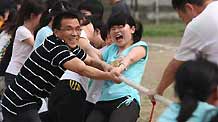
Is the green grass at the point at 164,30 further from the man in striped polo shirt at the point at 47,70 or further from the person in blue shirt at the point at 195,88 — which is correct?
the person in blue shirt at the point at 195,88

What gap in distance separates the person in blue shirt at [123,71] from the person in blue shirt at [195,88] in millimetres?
2265

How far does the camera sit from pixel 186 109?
3.48 metres

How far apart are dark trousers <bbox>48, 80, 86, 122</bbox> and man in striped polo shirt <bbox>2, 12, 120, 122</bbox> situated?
1.25 ft

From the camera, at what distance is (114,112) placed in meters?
5.90

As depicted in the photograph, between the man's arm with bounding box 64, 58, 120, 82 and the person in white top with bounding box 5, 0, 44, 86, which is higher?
the man's arm with bounding box 64, 58, 120, 82

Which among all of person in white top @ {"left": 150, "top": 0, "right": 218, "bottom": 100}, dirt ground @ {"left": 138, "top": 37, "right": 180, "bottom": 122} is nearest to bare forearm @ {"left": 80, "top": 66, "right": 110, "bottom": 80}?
person in white top @ {"left": 150, "top": 0, "right": 218, "bottom": 100}

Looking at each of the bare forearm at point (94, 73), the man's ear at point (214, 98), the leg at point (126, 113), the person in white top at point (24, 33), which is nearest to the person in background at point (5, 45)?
the person in white top at point (24, 33)

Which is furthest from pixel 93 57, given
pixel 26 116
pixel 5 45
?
pixel 5 45

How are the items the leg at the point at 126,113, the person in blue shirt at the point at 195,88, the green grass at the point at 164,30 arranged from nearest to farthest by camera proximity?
the person in blue shirt at the point at 195,88, the leg at the point at 126,113, the green grass at the point at 164,30

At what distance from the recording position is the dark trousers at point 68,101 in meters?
6.31

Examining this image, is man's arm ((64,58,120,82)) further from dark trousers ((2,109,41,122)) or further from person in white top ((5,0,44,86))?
person in white top ((5,0,44,86))

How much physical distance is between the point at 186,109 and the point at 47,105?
131 inches

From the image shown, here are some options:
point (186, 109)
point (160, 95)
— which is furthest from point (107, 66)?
point (186, 109)

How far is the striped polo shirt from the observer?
18.3 feet
